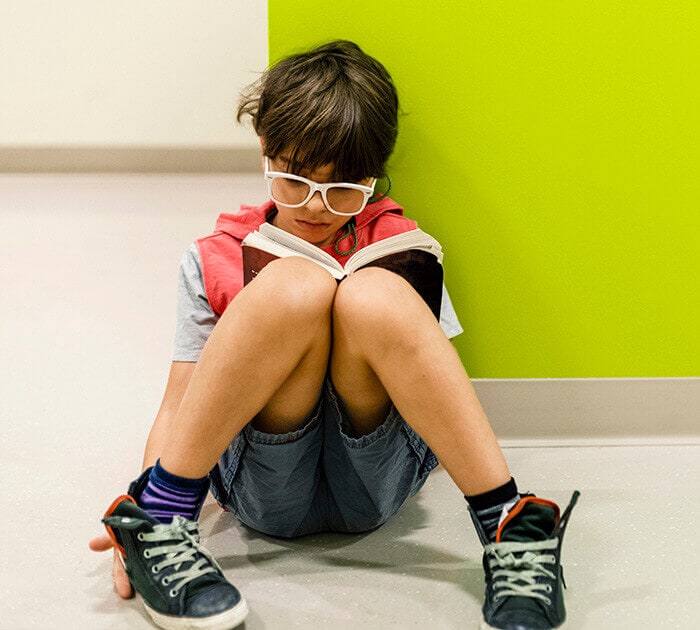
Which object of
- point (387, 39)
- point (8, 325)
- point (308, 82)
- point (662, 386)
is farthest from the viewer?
point (8, 325)

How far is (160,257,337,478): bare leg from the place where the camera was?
37.6 inches

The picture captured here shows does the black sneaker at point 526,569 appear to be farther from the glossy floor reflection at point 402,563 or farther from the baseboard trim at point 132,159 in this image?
the baseboard trim at point 132,159

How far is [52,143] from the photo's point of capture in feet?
5.94

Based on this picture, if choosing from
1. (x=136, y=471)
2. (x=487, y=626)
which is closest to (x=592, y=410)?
(x=487, y=626)

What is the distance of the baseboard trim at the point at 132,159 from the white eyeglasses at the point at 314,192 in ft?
2.33

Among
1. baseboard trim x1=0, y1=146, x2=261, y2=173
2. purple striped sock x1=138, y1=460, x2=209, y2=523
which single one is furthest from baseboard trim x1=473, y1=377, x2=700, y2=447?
baseboard trim x1=0, y1=146, x2=261, y2=173

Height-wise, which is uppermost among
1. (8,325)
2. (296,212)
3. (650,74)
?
(650,74)

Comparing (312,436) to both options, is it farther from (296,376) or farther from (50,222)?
(50,222)

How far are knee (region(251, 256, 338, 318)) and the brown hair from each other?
17 centimetres

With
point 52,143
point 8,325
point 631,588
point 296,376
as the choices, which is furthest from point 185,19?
point 631,588

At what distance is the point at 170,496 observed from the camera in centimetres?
100

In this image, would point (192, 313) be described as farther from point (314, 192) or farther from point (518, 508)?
point (518, 508)

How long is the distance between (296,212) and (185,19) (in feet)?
2.61

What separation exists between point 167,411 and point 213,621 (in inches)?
11.8
